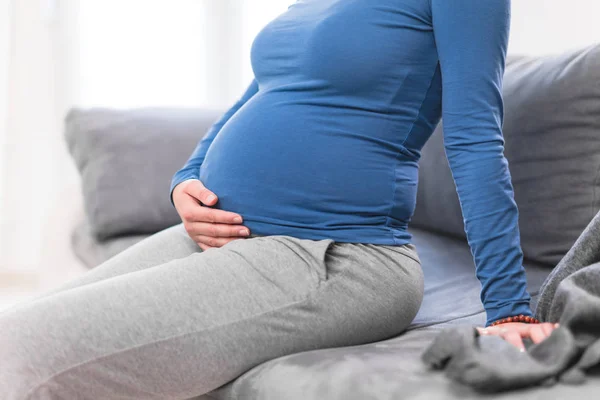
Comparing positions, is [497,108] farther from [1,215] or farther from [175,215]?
[1,215]

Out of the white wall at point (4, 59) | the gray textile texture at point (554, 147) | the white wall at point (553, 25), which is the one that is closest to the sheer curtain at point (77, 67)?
the white wall at point (4, 59)

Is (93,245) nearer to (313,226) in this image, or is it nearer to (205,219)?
(205,219)

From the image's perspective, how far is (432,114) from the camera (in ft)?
3.74

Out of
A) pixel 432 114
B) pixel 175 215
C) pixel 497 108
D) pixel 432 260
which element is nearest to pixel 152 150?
pixel 175 215

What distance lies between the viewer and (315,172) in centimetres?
108

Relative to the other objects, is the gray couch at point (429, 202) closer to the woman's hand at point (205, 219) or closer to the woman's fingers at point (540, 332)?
the woman's fingers at point (540, 332)

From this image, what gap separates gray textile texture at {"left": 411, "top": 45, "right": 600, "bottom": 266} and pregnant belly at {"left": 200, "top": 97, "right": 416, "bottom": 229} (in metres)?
0.43

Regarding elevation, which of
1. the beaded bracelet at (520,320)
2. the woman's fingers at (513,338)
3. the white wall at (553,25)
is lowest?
the beaded bracelet at (520,320)

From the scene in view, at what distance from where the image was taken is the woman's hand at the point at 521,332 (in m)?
0.85

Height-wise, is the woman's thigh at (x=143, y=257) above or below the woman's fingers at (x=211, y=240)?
below

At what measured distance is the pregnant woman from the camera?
0.91m

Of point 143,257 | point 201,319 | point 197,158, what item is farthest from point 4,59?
point 201,319

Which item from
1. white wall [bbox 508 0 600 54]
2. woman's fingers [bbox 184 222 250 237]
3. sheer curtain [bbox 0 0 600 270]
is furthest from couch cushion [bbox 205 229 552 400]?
sheer curtain [bbox 0 0 600 270]

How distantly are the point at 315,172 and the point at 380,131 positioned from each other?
0.12 meters
